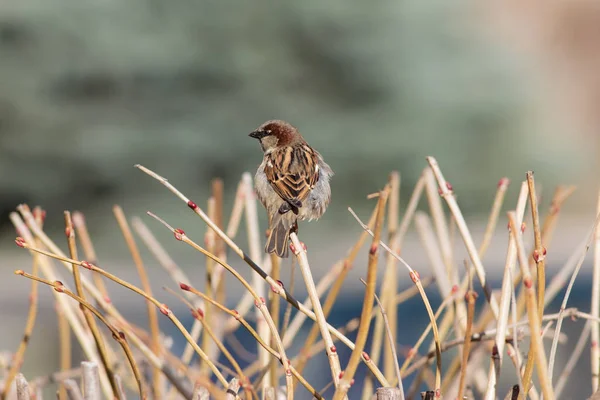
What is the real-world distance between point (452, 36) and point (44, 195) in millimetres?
5257

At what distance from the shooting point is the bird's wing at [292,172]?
6.75 feet

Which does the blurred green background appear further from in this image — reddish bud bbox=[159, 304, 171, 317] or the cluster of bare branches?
reddish bud bbox=[159, 304, 171, 317]

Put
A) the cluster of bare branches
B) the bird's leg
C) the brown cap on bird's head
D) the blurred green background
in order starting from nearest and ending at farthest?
1. the cluster of bare branches
2. the bird's leg
3. the brown cap on bird's head
4. the blurred green background

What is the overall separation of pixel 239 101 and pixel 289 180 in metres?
8.56

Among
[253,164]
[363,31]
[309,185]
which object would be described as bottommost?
[309,185]

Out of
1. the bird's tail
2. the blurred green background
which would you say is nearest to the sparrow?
the bird's tail

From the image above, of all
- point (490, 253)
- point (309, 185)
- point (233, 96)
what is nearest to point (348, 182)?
point (233, 96)

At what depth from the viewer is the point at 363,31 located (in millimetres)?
10695

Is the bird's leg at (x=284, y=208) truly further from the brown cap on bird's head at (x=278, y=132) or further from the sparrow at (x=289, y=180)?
the brown cap on bird's head at (x=278, y=132)

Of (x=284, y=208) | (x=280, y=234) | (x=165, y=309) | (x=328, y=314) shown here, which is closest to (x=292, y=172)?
(x=284, y=208)

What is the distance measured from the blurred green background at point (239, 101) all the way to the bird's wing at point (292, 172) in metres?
7.75

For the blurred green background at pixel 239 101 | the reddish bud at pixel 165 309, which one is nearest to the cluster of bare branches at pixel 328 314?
the reddish bud at pixel 165 309

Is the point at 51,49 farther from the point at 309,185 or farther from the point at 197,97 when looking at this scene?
the point at 309,185

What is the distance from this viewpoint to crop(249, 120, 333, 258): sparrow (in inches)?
78.2
